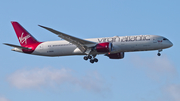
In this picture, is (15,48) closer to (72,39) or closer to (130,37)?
(72,39)

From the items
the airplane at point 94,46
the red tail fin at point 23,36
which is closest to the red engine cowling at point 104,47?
the airplane at point 94,46

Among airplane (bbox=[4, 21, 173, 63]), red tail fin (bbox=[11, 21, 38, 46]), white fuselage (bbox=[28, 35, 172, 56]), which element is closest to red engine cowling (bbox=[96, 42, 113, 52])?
airplane (bbox=[4, 21, 173, 63])

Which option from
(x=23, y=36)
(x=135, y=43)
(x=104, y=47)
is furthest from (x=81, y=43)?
(x=23, y=36)

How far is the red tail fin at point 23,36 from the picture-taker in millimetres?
83188

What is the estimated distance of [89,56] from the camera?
77.9 metres

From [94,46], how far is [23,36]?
17.9 m

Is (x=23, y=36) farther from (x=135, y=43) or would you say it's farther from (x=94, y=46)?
(x=135, y=43)

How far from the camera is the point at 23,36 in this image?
84.2m

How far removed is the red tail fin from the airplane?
1.90 m

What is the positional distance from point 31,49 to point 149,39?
24.5 m

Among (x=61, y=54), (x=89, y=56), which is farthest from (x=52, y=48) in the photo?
(x=89, y=56)

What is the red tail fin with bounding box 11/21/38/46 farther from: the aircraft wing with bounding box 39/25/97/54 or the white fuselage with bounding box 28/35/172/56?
the aircraft wing with bounding box 39/25/97/54

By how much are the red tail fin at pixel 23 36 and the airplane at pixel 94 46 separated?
6.23ft

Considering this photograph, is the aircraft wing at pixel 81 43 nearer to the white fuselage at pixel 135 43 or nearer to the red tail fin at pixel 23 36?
the white fuselage at pixel 135 43
